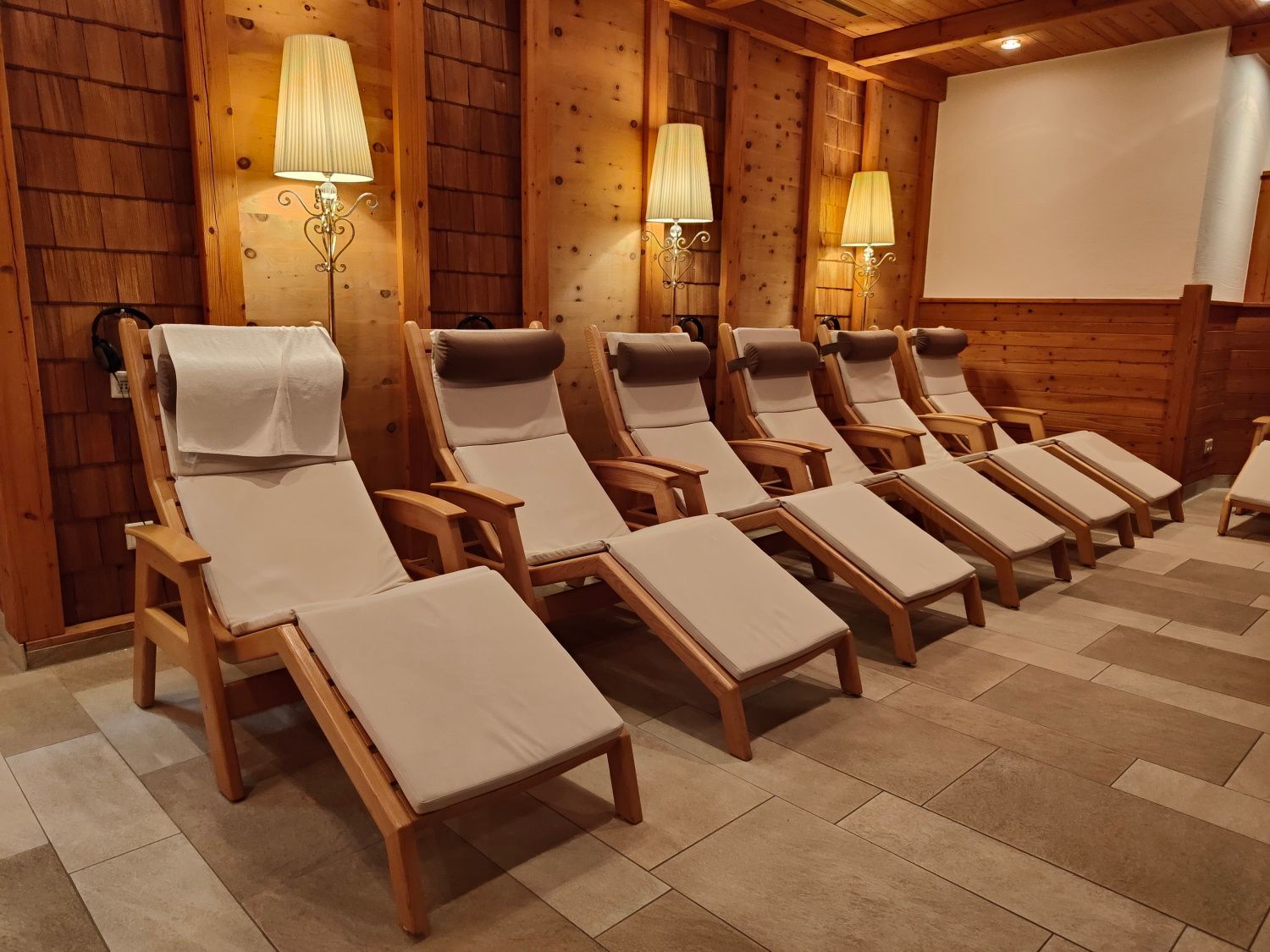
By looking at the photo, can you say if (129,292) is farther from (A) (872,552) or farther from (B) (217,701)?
(A) (872,552)

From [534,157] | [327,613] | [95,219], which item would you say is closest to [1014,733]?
[327,613]

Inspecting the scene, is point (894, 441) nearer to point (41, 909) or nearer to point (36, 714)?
point (36, 714)

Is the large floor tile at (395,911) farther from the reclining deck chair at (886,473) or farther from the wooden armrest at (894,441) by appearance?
the wooden armrest at (894,441)

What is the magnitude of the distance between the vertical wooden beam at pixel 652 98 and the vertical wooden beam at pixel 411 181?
1.19 metres

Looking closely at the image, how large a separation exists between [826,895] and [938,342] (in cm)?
419

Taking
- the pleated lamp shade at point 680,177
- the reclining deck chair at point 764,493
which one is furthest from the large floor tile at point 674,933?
the pleated lamp shade at point 680,177

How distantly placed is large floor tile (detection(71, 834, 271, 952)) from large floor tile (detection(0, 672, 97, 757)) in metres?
0.70

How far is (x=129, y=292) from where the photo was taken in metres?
2.79

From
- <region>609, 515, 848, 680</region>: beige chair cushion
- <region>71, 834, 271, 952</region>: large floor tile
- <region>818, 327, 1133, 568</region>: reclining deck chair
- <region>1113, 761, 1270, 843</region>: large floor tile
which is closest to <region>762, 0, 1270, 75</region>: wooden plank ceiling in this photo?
<region>818, 327, 1133, 568</region>: reclining deck chair

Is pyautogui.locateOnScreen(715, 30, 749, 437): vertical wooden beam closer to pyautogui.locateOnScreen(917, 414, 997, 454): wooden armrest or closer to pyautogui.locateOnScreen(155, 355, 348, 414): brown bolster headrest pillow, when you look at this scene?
pyautogui.locateOnScreen(917, 414, 997, 454): wooden armrest

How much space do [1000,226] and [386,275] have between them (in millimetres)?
4221

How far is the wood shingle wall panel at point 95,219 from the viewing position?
2578 mm

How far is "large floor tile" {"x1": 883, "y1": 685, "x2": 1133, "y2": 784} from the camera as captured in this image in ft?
7.20

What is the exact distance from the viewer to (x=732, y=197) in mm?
4574
